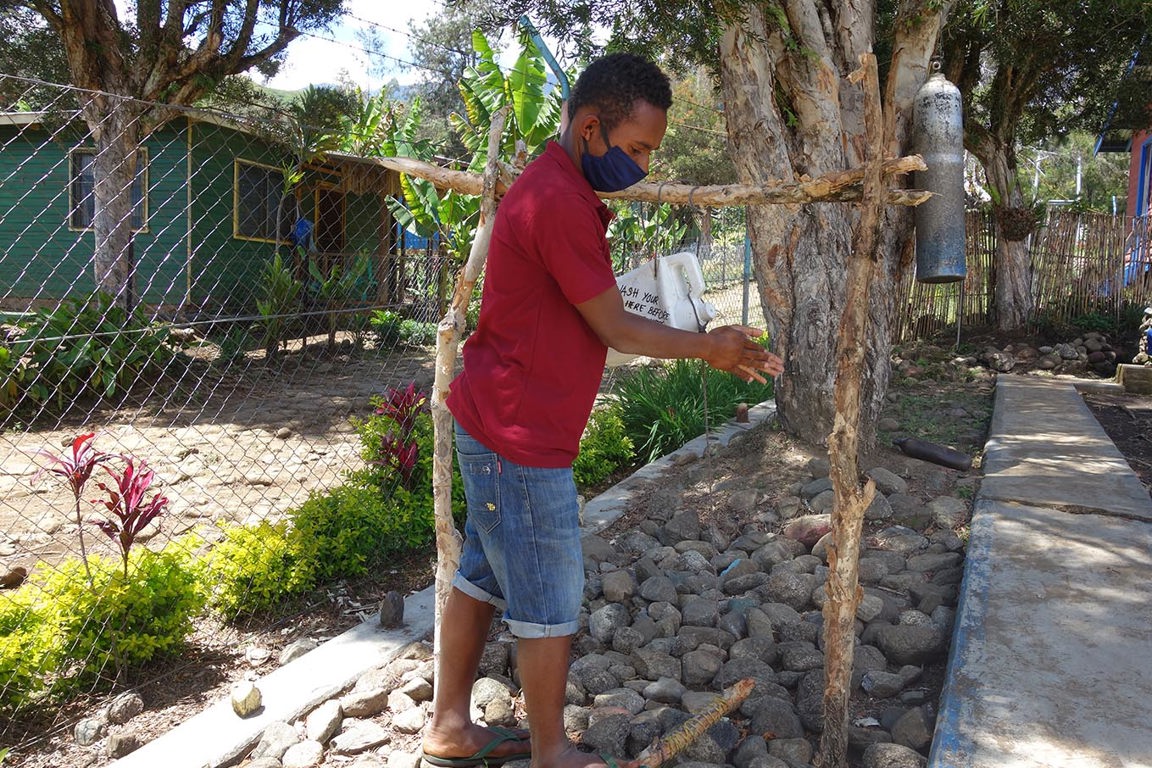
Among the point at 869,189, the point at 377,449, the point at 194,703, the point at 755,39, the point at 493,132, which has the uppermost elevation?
the point at 755,39

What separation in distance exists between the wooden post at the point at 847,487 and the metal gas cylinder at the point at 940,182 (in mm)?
2868

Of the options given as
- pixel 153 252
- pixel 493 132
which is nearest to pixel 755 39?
pixel 493 132

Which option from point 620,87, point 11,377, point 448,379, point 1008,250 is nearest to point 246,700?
point 448,379

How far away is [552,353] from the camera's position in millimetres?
2127

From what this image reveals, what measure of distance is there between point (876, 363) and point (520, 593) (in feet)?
13.3

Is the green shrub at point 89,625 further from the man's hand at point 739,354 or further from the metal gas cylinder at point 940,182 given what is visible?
the metal gas cylinder at point 940,182

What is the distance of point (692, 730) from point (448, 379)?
49.9 inches

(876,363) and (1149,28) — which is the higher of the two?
(1149,28)

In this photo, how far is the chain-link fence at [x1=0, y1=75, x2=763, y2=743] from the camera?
322 centimetres

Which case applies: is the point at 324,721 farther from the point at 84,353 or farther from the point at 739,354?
the point at 84,353

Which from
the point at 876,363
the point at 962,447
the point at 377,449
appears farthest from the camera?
the point at 962,447

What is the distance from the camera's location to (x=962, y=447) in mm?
6520

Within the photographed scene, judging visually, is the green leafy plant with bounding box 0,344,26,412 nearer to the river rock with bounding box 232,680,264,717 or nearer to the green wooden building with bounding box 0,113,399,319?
the green wooden building with bounding box 0,113,399,319

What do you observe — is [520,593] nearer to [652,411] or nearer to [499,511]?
[499,511]
